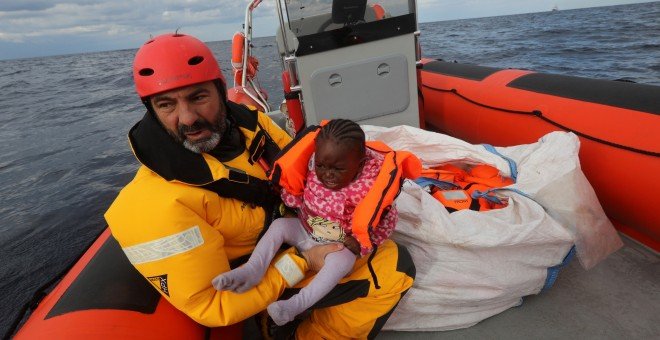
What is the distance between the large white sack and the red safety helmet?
46.7 inches

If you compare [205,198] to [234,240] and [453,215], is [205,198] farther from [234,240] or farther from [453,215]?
[453,215]

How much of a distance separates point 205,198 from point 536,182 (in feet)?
5.65

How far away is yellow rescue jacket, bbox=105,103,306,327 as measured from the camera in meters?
1.28

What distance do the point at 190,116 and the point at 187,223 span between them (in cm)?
43

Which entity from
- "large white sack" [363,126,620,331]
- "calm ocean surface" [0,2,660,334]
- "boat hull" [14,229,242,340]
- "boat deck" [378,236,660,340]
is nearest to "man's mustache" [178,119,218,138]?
"boat hull" [14,229,242,340]

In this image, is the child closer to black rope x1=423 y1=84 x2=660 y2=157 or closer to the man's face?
Answer: the man's face

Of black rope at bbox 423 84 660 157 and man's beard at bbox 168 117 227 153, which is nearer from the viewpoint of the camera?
man's beard at bbox 168 117 227 153

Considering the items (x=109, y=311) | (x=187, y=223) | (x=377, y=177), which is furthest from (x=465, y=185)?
(x=109, y=311)

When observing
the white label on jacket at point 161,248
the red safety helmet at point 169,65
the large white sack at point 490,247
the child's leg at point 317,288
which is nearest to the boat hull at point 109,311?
the white label on jacket at point 161,248

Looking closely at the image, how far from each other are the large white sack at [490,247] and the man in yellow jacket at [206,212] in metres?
0.21

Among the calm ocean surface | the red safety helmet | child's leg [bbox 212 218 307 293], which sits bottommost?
the calm ocean surface

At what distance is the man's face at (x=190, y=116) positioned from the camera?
4.86 feet

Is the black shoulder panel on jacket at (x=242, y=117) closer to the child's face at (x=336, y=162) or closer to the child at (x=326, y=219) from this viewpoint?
the child at (x=326, y=219)

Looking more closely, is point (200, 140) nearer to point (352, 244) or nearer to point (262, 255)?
point (262, 255)
